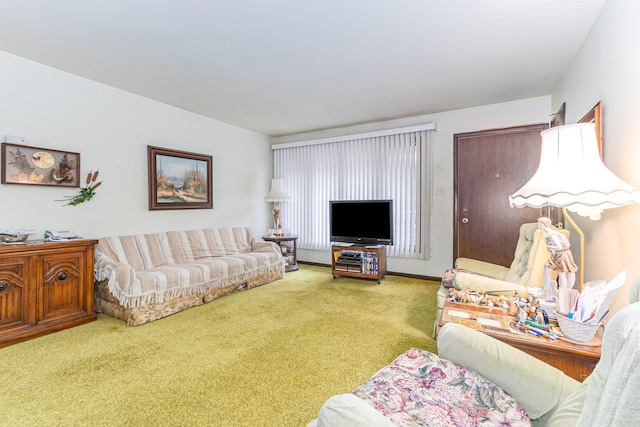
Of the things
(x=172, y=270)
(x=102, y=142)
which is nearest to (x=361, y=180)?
(x=172, y=270)

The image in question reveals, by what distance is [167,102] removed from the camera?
4.16m

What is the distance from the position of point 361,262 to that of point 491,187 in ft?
6.91

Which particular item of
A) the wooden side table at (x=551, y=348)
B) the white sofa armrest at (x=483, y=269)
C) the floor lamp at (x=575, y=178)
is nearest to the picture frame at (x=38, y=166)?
the wooden side table at (x=551, y=348)

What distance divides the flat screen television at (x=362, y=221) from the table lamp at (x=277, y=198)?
0.96m

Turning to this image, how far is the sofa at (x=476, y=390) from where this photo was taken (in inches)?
24.6

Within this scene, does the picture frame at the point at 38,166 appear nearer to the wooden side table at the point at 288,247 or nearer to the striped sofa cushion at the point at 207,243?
the striped sofa cushion at the point at 207,243

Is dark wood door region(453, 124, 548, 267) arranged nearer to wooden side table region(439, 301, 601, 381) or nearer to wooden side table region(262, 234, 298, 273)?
wooden side table region(262, 234, 298, 273)

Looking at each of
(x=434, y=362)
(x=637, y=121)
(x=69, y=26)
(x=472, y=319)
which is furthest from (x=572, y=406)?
(x=69, y=26)

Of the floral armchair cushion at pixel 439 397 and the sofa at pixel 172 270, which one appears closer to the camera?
the floral armchair cushion at pixel 439 397

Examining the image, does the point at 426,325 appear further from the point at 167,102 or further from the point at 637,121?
the point at 167,102

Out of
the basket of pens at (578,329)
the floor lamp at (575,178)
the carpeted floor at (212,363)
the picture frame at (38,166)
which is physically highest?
the picture frame at (38,166)

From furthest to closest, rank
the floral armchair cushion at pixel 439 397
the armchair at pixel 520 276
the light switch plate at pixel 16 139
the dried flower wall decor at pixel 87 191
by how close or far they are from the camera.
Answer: the dried flower wall decor at pixel 87 191 < the light switch plate at pixel 16 139 < the armchair at pixel 520 276 < the floral armchair cushion at pixel 439 397

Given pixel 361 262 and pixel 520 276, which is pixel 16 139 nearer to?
pixel 361 262

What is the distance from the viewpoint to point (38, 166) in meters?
3.03
